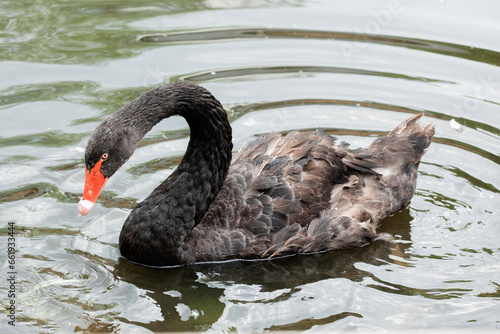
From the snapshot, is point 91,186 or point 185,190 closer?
point 91,186

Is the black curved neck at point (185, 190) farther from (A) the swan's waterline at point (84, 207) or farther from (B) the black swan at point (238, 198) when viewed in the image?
(A) the swan's waterline at point (84, 207)

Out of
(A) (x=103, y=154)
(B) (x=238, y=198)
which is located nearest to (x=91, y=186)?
(A) (x=103, y=154)

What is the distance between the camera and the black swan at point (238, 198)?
8242 millimetres

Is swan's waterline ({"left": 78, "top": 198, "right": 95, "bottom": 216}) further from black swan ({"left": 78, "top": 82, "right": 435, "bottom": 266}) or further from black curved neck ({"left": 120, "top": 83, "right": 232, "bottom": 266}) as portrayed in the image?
black curved neck ({"left": 120, "top": 83, "right": 232, "bottom": 266})

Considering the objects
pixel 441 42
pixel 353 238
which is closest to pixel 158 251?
pixel 353 238

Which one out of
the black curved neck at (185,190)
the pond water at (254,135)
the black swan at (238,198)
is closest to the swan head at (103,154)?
the black swan at (238,198)

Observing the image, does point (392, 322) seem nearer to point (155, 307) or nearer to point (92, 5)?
point (155, 307)

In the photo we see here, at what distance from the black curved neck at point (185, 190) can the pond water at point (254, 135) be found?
0.27 m

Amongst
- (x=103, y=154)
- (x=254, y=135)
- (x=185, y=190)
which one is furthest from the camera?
(x=254, y=135)

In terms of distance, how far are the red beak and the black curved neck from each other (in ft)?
2.84

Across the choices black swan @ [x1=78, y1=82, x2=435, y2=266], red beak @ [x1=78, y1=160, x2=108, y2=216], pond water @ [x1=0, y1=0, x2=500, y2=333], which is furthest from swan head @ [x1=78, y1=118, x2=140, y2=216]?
pond water @ [x1=0, y1=0, x2=500, y2=333]

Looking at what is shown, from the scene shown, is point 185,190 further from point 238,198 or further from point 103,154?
point 103,154

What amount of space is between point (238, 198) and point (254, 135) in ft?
7.74

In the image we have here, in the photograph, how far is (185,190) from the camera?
8438 millimetres
